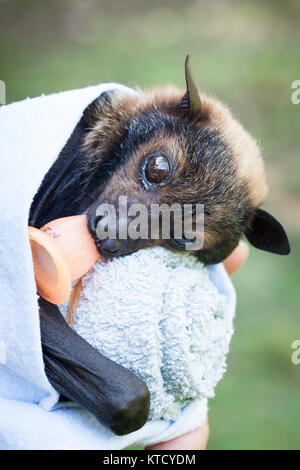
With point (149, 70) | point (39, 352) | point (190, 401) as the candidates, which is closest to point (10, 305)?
point (39, 352)

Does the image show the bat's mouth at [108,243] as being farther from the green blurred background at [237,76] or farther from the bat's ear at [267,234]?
the green blurred background at [237,76]

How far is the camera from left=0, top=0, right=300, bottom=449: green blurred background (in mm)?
3510

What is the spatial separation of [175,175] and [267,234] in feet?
1.37

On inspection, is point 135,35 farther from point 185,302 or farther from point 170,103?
point 185,302

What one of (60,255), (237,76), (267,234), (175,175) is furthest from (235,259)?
(237,76)

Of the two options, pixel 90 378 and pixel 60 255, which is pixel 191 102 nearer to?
pixel 60 255

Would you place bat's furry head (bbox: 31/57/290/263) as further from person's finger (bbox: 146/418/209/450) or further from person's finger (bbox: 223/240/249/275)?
person's finger (bbox: 146/418/209/450)

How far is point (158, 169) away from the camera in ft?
6.21

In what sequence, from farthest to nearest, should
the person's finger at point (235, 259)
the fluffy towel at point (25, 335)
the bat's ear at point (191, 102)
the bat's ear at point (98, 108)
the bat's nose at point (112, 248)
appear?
the person's finger at point (235, 259), the bat's ear at point (98, 108), the bat's ear at point (191, 102), the bat's nose at point (112, 248), the fluffy towel at point (25, 335)

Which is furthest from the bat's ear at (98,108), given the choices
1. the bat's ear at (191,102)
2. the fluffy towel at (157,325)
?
the fluffy towel at (157,325)

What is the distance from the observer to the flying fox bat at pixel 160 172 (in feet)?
5.95

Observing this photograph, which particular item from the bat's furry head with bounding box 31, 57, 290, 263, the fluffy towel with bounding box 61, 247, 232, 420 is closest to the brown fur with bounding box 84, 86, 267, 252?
the bat's furry head with bounding box 31, 57, 290, 263

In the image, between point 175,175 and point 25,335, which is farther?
point 175,175

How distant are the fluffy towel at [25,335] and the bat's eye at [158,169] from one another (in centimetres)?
32
